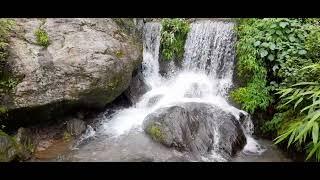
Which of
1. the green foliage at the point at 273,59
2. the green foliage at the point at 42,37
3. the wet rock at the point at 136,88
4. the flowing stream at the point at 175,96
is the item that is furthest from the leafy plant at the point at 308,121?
the green foliage at the point at 42,37

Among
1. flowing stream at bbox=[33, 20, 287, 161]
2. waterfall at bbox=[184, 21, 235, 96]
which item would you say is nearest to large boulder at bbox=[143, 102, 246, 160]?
flowing stream at bbox=[33, 20, 287, 161]

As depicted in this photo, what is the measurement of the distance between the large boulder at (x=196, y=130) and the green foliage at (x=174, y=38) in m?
2.69

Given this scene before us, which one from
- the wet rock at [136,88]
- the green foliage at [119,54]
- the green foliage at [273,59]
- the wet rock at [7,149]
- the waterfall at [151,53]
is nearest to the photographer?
the wet rock at [7,149]

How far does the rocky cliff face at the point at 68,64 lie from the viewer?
6.60 m

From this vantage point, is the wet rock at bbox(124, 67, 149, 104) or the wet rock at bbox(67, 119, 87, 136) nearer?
the wet rock at bbox(67, 119, 87, 136)

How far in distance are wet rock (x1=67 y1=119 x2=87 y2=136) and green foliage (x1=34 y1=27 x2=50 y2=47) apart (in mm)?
1814

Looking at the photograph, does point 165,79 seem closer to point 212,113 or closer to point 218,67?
point 218,67

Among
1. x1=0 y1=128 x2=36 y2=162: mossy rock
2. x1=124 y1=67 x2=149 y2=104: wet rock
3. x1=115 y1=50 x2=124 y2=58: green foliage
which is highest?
x1=115 y1=50 x2=124 y2=58: green foliage

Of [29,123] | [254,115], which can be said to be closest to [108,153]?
[29,123]

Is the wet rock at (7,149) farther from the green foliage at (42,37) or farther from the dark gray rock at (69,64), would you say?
the green foliage at (42,37)

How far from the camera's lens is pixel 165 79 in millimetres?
9500

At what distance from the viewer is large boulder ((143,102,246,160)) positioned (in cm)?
648

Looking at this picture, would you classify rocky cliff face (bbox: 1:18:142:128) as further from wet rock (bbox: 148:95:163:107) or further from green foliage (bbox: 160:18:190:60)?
green foliage (bbox: 160:18:190:60)
